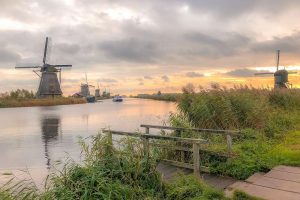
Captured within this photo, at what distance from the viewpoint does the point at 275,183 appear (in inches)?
267

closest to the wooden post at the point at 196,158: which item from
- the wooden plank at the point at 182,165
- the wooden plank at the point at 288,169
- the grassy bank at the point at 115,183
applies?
the wooden plank at the point at 182,165

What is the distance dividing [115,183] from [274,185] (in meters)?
3.26

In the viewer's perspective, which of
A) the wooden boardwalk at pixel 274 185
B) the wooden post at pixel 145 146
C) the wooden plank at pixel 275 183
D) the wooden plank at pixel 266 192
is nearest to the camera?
the wooden plank at pixel 266 192

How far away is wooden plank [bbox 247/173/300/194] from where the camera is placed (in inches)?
254

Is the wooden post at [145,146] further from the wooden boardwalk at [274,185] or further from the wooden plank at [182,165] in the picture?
the wooden boardwalk at [274,185]

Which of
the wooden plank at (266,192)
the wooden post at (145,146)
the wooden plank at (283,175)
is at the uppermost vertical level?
the wooden post at (145,146)

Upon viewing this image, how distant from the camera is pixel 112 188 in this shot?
679 cm

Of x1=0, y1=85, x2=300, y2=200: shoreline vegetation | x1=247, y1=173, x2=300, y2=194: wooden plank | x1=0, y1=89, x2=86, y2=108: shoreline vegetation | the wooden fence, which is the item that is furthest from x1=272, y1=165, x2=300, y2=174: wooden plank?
x1=0, y1=89, x2=86, y2=108: shoreline vegetation

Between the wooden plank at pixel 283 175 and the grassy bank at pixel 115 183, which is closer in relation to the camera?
the grassy bank at pixel 115 183

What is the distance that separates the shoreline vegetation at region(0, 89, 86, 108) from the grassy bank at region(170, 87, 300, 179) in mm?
84109

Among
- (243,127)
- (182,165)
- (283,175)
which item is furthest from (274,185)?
(243,127)

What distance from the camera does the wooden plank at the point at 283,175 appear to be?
7065mm

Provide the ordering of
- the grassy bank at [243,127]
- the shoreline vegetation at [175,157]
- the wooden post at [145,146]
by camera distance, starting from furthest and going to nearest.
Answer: the grassy bank at [243,127] → the wooden post at [145,146] → the shoreline vegetation at [175,157]

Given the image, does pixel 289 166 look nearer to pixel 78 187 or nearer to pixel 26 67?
pixel 78 187
